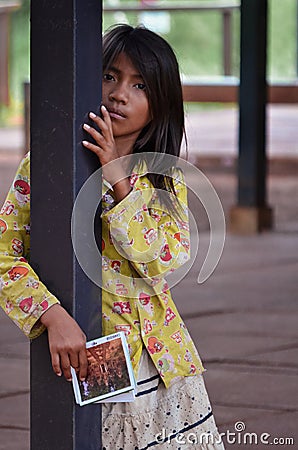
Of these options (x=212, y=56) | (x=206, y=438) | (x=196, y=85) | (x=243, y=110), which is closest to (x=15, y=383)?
(x=206, y=438)

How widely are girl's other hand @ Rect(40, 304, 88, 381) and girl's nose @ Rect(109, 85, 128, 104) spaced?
438 millimetres

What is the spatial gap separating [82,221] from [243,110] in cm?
399

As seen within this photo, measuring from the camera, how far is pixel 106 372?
2.10 m

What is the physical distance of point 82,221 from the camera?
A: 83.0 inches

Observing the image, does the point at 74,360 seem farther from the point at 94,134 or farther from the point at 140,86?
the point at 140,86

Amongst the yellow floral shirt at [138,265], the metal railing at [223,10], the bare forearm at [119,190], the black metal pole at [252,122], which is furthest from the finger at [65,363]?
the metal railing at [223,10]

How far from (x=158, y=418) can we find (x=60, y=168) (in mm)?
569

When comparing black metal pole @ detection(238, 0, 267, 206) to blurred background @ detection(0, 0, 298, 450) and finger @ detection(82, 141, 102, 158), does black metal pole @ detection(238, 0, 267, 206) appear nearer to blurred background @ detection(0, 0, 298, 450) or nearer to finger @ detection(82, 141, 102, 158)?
blurred background @ detection(0, 0, 298, 450)

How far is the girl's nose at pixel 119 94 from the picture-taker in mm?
2250

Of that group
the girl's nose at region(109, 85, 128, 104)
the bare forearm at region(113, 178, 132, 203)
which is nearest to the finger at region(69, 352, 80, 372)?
the bare forearm at region(113, 178, 132, 203)

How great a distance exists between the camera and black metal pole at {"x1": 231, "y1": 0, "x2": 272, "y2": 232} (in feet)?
19.3

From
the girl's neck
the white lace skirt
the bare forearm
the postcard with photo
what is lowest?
the white lace skirt

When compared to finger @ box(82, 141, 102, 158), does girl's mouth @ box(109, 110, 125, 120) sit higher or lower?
higher

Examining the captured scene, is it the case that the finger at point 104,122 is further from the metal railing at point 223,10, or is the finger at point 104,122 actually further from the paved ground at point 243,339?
the metal railing at point 223,10
